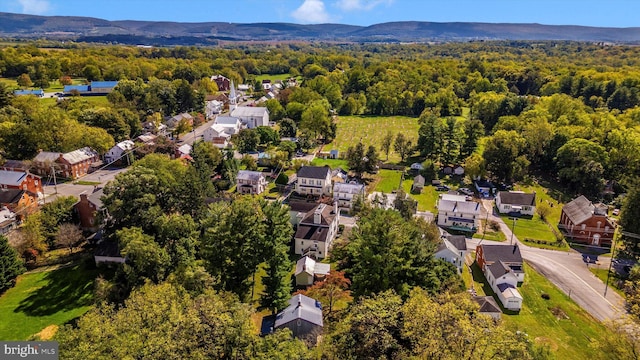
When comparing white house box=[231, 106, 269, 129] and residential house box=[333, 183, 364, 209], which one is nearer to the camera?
residential house box=[333, 183, 364, 209]

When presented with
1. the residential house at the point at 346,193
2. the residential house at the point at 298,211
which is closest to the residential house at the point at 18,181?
the residential house at the point at 298,211

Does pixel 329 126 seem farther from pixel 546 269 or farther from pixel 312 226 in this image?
pixel 546 269

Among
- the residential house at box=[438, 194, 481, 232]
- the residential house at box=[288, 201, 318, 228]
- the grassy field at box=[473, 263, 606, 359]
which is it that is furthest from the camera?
the residential house at box=[438, 194, 481, 232]

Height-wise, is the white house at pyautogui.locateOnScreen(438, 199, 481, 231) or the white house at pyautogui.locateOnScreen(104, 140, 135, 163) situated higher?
the white house at pyautogui.locateOnScreen(104, 140, 135, 163)

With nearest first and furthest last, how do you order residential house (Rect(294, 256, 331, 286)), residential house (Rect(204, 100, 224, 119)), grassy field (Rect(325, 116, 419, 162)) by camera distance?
residential house (Rect(294, 256, 331, 286)), grassy field (Rect(325, 116, 419, 162)), residential house (Rect(204, 100, 224, 119))

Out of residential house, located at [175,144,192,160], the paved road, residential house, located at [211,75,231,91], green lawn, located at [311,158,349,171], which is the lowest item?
the paved road

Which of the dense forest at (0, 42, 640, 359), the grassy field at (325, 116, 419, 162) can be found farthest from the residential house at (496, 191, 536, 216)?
the grassy field at (325, 116, 419, 162)

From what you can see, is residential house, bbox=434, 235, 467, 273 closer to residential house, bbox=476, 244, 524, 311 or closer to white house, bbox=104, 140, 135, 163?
residential house, bbox=476, 244, 524, 311

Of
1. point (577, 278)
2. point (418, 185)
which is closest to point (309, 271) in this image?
point (577, 278)
